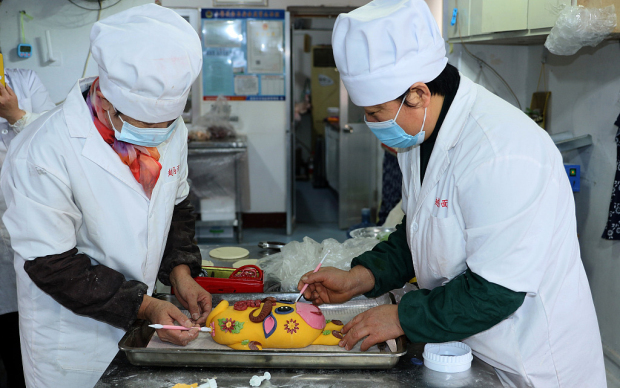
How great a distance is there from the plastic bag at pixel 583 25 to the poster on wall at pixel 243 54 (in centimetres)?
353

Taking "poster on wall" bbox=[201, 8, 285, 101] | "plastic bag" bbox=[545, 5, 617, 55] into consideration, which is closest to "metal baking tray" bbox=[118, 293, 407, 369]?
"plastic bag" bbox=[545, 5, 617, 55]

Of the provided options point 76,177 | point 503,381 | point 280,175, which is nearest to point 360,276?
point 503,381

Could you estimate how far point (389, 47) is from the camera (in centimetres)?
123

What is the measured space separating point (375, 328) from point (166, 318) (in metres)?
0.55

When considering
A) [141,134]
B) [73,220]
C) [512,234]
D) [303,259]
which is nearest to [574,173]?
[303,259]

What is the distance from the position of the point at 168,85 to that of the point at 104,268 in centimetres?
52

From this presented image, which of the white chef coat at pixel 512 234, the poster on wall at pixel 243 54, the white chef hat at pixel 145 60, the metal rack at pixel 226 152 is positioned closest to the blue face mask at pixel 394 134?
the white chef coat at pixel 512 234

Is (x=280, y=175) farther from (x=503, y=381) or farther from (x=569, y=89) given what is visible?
(x=503, y=381)

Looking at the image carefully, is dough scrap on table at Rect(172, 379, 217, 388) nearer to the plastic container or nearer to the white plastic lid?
the white plastic lid

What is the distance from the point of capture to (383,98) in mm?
1278

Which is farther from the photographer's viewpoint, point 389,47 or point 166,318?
point 166,318

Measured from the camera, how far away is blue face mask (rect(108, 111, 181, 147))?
1.37 meters

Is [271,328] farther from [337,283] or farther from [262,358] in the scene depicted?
[337,283]

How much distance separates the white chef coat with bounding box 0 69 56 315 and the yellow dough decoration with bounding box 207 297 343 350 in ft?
4.35
